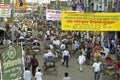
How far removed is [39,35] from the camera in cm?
4944

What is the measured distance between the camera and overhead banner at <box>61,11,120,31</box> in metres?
26.0

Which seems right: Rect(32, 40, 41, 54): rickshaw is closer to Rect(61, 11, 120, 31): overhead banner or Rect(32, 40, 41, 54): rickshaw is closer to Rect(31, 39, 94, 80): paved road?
Rect(31, 39, 94, 80): paved road

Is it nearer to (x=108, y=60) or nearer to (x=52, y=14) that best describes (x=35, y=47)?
(x=52, y=14)

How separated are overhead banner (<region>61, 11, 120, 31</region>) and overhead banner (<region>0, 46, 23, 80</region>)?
585 inches

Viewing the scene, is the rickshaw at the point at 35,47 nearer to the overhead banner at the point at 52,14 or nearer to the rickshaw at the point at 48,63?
the overhead banner at the point at 52,14

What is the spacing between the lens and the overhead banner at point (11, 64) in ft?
35.2

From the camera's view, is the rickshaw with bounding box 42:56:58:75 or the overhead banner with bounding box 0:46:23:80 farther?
the rickshaw with bounding box 42:56:58:75

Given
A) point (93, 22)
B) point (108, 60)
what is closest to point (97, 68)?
point (108, 60)

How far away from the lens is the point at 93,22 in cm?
2597

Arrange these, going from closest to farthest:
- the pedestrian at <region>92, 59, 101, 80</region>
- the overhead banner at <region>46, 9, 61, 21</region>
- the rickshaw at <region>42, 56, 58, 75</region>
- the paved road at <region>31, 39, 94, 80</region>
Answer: the pedestrian at <region>92, 59, 101, 80</region> < the paved road at <region>31, 39, 94, 80</region> < the rickshaw at <region>42, 56, 58, 75</region> < the overhead banner at <region>46, 9, 61, 21</region>

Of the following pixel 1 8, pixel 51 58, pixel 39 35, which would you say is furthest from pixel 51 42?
pixel 39 35

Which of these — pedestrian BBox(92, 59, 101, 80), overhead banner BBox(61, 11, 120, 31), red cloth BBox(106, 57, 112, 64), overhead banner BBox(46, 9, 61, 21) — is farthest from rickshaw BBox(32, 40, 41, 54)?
pedestrian BBox(92, 59, 101, 80)

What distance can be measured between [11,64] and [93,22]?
15.3m

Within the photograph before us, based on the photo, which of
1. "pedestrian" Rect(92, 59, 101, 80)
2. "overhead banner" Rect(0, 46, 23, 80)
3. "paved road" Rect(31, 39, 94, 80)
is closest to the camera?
"overhead banner" Rect(0, 46, 23, 80)
